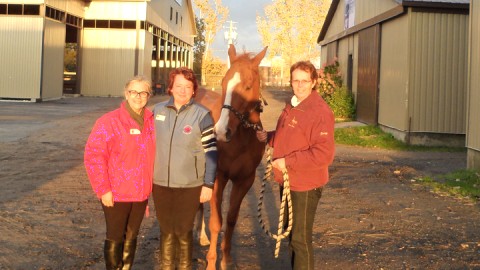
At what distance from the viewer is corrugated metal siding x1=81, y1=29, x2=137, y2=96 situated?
34344 millimetres

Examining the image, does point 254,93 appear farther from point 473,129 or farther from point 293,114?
point 473,129

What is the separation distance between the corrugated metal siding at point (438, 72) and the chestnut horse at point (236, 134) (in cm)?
1038

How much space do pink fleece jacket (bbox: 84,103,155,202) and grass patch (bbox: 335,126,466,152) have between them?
11.5m

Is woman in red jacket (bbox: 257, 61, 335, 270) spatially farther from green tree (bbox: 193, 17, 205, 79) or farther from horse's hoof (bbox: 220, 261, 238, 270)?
green tree (bbox: 193, 17, 205, 79)

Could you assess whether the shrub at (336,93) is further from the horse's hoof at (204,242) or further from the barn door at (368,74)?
the horse's hoof at (204,242)

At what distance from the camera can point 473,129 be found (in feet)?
33.8

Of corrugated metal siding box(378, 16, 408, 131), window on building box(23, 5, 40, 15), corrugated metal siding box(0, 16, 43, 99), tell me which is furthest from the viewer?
window on building box(23, 5, 40, 15)

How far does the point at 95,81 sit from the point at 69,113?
12.9 meters

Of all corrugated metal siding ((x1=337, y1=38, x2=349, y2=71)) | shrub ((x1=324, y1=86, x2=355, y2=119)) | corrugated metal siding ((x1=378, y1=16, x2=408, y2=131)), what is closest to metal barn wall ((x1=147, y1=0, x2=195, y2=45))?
corrugated metal siding ((x1=337, y1=38, x2=349, y2=71))

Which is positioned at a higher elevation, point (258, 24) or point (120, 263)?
point (258, 24)

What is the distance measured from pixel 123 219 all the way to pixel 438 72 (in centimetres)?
1243

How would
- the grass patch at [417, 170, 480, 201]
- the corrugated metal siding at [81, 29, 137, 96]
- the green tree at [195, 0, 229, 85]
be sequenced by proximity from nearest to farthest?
1. the grass patch at [417, 170, 480, 201]
2. the corrugated metal siding at [81, 29, 137, 96]
3. the green tree at [195, 0, 229, 85]

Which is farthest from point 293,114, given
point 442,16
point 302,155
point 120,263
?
point 442,16

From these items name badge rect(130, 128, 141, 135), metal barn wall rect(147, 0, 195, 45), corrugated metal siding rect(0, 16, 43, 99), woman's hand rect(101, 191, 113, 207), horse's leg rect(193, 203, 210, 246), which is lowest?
horse's leg rect(193, 203, 210, 246)
